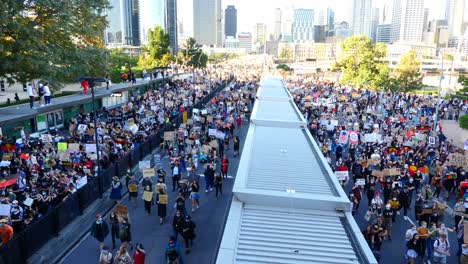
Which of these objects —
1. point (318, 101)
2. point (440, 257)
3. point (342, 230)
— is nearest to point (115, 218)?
point (342, 230)

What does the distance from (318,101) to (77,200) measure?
2814 cm

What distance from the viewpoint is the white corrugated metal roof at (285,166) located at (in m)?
10.6

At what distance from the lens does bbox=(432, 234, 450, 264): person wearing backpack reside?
35.4 ft

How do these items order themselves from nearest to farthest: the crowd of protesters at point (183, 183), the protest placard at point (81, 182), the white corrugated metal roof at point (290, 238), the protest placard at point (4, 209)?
1. the white corrugated metal roof at point (290, 238)
2. the protest placard at point (4, 209)
3. the crowd of protesters at point (183, 183)
4. the protest placard at point (81, 182)

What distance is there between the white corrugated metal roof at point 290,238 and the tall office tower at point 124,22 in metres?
146

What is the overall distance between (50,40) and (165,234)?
11233mm

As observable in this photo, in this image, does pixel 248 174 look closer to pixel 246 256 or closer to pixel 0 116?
pixel 246 256

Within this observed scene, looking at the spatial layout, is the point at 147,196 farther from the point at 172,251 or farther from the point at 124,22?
the point at 124,22

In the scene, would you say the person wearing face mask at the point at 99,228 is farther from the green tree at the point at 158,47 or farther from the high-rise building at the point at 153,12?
the high-rise building at the point at 153,12

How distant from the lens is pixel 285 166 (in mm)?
12297

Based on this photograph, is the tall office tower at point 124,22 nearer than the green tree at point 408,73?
No

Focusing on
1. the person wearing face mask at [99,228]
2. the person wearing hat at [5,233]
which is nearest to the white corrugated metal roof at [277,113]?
the person wearing face mask at [99,228]


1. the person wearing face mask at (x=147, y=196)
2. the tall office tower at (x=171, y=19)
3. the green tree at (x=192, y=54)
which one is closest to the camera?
the person wearing face mask at (x=147, y=196)

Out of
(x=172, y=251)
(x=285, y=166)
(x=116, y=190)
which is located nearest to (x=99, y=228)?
(x=172, y=251)
